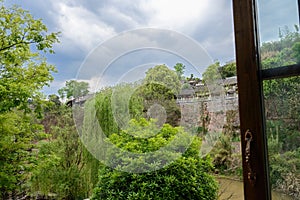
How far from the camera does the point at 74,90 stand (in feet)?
8.40

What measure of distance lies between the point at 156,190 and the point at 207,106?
73 cm

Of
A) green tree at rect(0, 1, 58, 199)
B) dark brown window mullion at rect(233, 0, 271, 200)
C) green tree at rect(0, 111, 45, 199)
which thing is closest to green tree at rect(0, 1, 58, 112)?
green tree at rect(0, 1, 58, 199)

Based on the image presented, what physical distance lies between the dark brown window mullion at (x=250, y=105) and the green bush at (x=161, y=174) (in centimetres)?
105

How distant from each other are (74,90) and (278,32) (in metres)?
1.95

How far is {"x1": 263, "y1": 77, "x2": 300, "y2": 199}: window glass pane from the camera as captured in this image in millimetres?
958

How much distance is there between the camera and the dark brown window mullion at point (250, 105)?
0.96 metres

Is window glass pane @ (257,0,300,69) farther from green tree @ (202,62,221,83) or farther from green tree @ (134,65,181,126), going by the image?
green tree @ (134,65,181,126)

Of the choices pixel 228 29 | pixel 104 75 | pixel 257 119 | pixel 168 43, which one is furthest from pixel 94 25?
pixel 257 119

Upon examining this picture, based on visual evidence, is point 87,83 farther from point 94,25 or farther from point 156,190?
point 156,190

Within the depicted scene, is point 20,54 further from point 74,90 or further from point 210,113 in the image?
point 210,113

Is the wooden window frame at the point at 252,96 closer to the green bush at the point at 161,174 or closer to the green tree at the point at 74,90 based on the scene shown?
the green bush at the point at 161,174

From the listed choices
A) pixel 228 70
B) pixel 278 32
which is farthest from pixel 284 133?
pixel 228 70

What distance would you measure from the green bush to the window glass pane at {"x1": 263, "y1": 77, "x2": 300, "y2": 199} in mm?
1067

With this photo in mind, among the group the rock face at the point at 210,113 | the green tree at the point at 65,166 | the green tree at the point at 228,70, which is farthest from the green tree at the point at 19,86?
the green tree at the point at 228,70
